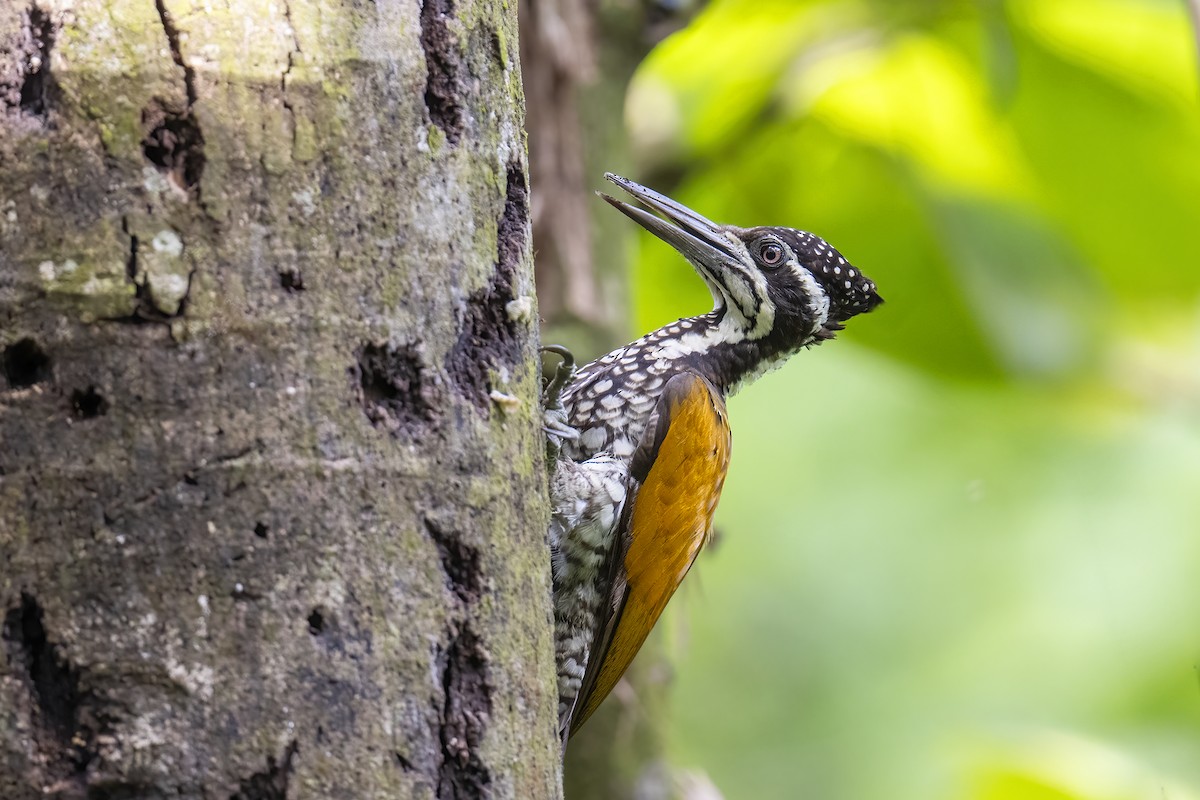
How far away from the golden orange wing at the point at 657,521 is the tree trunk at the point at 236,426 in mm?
1644

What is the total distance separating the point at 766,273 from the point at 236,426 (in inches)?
106

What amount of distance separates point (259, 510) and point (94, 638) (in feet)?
0.88

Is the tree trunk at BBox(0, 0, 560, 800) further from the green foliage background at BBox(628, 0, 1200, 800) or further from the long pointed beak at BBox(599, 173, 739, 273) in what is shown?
the green foliage background at BBox(628, 0, 1200, 800)

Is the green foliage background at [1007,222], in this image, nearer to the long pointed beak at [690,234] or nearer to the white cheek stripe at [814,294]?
the white cheek stripe at [814,294]

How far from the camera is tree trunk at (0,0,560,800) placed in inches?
70.0

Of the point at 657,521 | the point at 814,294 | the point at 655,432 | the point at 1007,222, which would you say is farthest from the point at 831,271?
the point at 1007,222

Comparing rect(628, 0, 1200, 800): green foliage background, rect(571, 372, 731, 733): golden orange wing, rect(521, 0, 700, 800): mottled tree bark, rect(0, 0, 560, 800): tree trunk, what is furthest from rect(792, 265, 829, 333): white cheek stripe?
rect(0, 0, 560, 800): tree trunk

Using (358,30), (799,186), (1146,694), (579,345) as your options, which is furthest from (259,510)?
(1146,694)

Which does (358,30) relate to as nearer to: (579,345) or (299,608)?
(299,608)

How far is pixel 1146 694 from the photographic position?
8406 millimetres

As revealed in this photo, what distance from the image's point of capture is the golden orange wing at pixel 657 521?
377cm

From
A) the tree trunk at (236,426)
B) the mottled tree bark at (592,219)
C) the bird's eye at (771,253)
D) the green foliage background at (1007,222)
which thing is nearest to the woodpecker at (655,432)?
the bird's eye at (771,253)

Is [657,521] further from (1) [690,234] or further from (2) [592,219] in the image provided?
(2) [592,219]

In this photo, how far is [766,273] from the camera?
170 inches
